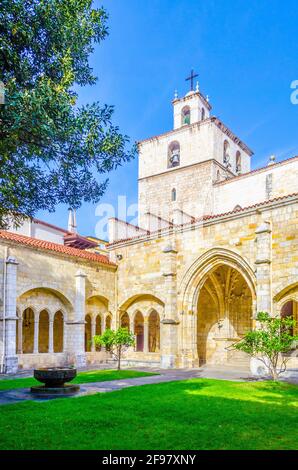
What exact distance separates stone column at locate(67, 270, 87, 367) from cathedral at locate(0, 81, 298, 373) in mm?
43

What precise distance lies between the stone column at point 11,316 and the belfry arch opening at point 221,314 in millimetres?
8391

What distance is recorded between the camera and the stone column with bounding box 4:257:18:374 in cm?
1471

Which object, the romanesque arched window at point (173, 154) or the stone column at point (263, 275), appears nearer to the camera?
the stone column at point (263, 275)

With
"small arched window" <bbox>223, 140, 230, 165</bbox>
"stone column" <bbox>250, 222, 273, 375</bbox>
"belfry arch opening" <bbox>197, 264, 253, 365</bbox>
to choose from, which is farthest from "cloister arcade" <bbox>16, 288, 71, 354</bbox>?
"small arched window" <bbox>223, 140, 230, 165</bbox>

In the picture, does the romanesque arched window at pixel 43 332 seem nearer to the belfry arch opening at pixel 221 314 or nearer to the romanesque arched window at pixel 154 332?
the romanesque arched window at pixel 154 332

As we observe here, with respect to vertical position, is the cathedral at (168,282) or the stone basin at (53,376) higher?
the cathedral at (168,282)

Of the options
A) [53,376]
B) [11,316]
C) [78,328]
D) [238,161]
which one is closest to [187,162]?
[238,161]

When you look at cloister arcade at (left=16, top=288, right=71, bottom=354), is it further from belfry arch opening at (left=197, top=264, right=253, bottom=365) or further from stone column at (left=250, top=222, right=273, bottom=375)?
stone column at (left=250, top=222, right=273, bottom=375)

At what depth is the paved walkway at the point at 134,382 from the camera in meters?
9.80

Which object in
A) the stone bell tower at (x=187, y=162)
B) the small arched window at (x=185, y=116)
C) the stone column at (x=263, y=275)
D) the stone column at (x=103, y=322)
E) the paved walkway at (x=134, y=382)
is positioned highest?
the small arched window at (x=185, y=116)

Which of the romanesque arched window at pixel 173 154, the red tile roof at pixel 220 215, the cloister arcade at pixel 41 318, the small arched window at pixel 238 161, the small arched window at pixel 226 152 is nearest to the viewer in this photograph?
the red tile roof at pixel 220 215

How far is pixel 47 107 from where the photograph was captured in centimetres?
769

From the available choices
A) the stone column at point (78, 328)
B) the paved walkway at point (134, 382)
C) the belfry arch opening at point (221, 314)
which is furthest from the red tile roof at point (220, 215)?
the paved walkway at point (134, 382)
